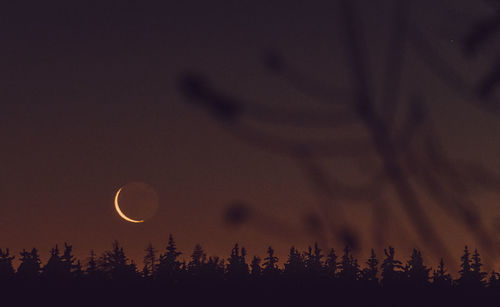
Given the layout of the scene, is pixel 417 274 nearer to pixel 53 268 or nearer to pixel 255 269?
pixel 255 269

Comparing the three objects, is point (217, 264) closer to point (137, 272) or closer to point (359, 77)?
point (137, 272)

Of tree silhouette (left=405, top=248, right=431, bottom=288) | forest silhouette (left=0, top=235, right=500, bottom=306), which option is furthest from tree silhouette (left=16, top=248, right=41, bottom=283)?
tree silhouette (left=405, top=248, right=431, bottom=288)

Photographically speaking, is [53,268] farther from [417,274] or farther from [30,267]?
[417,274]

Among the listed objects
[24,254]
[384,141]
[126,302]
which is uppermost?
[24,254]

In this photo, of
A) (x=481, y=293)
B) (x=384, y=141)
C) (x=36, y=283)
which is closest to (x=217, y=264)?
(x=36, y=283)

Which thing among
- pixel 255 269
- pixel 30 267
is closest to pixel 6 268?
pixel 30 267

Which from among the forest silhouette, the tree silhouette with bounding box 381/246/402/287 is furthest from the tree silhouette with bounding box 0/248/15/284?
the tree silhouette with bounding box 381/246/402/287

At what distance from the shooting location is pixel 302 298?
159 meters

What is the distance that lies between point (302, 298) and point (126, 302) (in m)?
27.8

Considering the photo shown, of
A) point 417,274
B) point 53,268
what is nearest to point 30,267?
point 53,268

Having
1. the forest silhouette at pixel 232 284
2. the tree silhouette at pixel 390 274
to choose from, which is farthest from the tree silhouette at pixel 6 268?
the tree silhouette at pixel 390 274

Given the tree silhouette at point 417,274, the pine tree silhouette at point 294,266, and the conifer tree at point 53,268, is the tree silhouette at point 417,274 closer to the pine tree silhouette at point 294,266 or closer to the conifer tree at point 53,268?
the pine tree silhouette at point 294,266

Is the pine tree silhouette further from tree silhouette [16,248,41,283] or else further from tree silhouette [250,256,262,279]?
tree silhouette [16,248,41,283]

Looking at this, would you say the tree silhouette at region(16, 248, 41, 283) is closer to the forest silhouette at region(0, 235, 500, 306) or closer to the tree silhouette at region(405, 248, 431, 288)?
the forest silhouette at region(0, 235, 500, 306)
